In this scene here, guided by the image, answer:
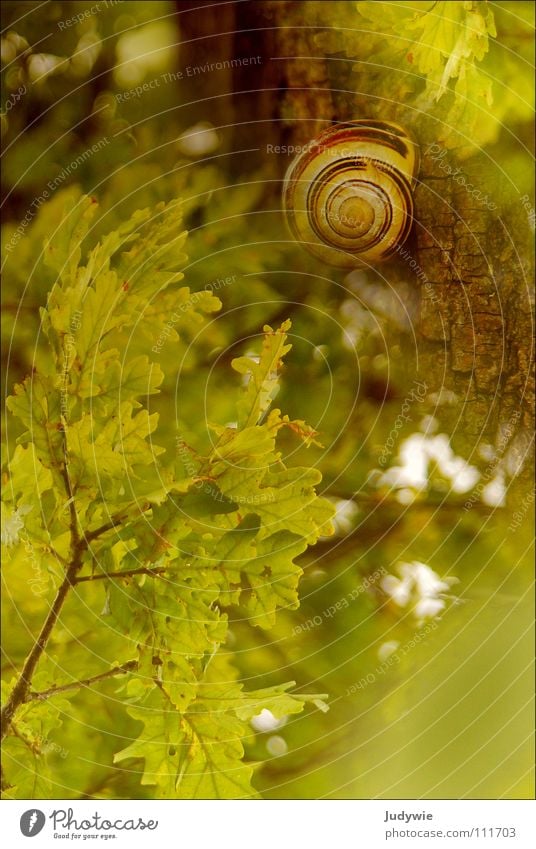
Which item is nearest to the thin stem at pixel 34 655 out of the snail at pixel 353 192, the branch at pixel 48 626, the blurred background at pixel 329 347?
the branch at pixel 48 626

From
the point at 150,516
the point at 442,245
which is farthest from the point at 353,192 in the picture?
the point at 150,516

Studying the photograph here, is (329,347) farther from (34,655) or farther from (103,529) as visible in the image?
(34,655)

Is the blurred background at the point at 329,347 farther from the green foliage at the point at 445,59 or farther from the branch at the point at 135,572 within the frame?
the branch at the point at 135,572

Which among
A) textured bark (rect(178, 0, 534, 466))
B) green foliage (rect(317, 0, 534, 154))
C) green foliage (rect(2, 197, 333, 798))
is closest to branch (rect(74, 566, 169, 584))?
green foliage (rect(2, 197, 333, 798))

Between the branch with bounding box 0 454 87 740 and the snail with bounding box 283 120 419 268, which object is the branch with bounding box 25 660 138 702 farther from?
the snail with bounding box 283 120 419 268

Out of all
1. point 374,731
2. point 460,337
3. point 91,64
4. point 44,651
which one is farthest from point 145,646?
point 91,64

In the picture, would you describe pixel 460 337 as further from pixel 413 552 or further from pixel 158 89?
pixel 158 89
